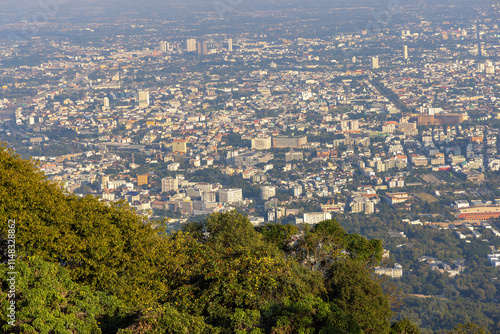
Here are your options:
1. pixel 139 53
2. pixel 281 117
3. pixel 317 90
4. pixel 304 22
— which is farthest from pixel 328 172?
pixel 304 22

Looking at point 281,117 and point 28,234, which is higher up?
point 28,234

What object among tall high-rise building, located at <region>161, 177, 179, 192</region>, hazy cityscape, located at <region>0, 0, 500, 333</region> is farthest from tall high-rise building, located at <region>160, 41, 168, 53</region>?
tall high-rise building, located at <region>161, 177, 179, 192</region>

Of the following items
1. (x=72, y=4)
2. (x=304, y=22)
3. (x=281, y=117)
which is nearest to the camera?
(x=281, y=117)

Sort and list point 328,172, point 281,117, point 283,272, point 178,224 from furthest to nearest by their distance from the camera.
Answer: point 281,117, point 328,172, point 178,224, point 283,272

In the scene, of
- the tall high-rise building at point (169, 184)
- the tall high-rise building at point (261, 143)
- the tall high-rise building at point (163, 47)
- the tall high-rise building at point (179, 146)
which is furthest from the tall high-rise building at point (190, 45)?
the tall high-rise building at point (169, 184)

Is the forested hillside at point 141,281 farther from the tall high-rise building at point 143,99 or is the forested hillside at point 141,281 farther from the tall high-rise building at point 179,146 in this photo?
the tall high-rise building at point 143,99

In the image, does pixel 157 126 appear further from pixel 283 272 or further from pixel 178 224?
pixel 283 272
